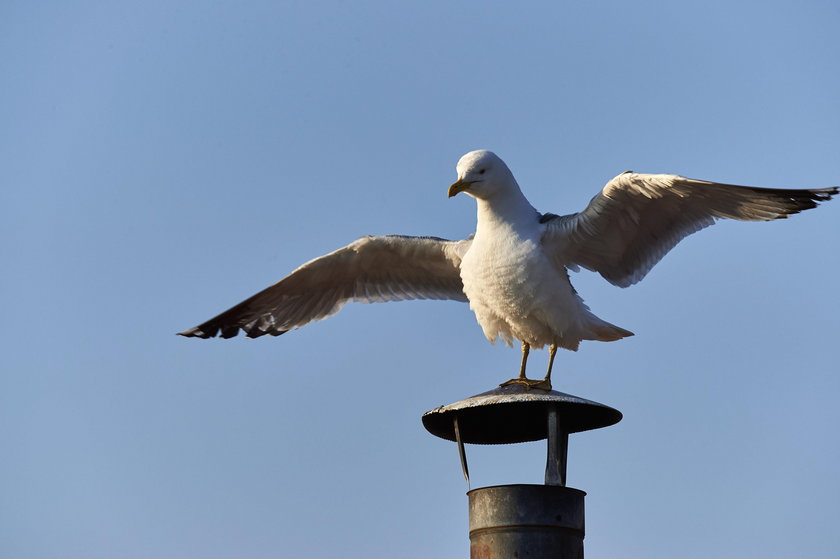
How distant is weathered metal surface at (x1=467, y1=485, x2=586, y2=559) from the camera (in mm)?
6344

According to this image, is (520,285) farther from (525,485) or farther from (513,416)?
(525,485)

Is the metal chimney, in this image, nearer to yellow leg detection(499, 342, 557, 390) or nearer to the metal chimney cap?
the metal chimney cap

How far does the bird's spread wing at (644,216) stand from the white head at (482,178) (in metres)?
0.47

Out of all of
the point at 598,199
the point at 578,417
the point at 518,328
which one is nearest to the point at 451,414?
the point at 578,417

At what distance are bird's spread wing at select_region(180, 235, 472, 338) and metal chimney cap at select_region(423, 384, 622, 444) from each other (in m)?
2.61

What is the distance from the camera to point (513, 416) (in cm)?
725

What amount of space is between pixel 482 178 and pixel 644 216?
4.33ft

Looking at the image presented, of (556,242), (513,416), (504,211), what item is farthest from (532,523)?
(504,211)

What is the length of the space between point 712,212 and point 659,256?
0.60 meters

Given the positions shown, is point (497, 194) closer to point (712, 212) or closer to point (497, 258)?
point (497, 258)

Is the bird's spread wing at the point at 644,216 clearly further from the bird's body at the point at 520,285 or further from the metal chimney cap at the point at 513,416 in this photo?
the metal chimney cap at the point at 513,416

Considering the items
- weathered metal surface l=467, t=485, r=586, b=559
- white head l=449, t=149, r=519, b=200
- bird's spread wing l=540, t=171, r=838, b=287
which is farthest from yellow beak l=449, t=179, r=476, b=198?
weathered metal surface l=467, t=485, r=586, b=559

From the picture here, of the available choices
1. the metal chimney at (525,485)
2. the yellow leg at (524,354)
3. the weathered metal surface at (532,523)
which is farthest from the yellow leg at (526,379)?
the weathered metal surface at (532,523)

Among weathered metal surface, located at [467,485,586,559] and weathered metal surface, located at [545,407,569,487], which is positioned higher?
weathered metal surface, located at [545,407,569,487]
